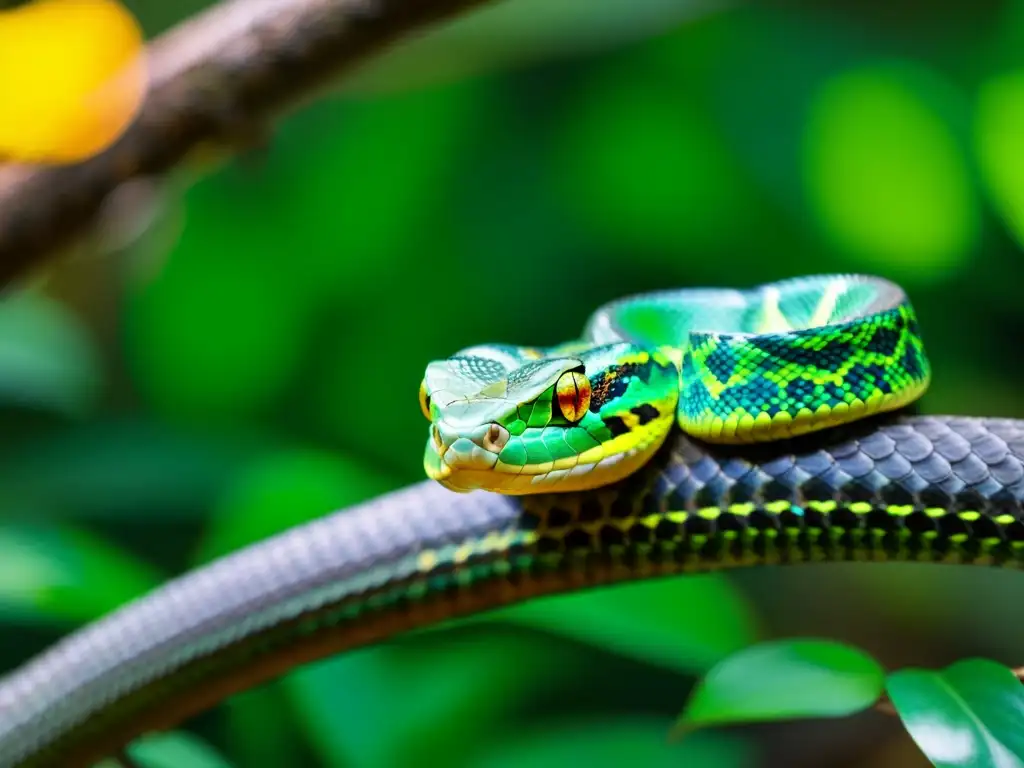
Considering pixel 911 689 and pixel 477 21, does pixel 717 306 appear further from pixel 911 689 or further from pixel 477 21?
pixel 477 21

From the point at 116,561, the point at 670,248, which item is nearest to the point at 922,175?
the point at 670,248

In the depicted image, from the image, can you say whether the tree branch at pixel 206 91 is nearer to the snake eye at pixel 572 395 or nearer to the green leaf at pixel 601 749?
the snake eye at pixel 572 395

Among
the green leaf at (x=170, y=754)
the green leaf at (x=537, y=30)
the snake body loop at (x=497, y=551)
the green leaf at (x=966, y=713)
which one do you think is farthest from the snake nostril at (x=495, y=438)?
the green leaf at (x=537, y=30)

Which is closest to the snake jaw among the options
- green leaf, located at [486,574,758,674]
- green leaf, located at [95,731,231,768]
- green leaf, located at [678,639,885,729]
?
green leaf, located at [678,639,885,729]

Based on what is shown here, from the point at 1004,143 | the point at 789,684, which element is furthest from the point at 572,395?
the point at 1004,143

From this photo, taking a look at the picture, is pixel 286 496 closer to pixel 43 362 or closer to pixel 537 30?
pixel 43 362

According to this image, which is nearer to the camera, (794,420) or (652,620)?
(794,420)
